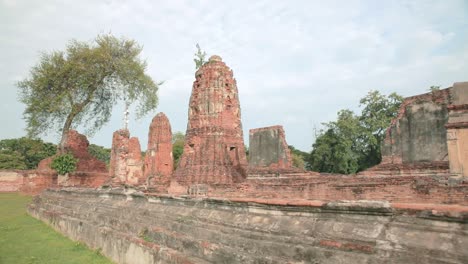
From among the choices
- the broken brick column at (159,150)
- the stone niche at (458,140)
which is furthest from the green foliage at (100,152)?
the stone niche at (458,140)

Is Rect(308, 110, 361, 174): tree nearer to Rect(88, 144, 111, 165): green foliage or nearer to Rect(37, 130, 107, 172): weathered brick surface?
Rect(37, 130, 107, 172): weathered brick surface

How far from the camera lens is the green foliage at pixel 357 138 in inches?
1110

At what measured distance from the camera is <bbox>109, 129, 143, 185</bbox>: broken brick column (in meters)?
20.4

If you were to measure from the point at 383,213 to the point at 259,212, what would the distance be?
4.46ft

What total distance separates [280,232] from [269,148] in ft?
42.2

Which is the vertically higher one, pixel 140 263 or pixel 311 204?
pixel 311 204

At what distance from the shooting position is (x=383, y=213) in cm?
246

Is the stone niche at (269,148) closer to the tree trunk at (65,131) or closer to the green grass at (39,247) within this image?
the green grass at (39,247)

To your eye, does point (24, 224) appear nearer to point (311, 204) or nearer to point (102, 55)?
point (311, 204)

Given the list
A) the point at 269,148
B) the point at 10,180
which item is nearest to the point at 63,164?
the point at 269,148

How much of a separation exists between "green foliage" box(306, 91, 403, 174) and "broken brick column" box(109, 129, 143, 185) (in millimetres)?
16529

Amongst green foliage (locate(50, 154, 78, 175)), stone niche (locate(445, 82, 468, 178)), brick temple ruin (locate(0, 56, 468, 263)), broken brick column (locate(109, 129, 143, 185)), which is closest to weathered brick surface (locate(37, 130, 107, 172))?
brick temple ruin (locate(0, 56, 468, 263))

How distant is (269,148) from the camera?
15844 millimetres

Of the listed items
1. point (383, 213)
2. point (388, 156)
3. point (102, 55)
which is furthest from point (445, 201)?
point (102, 55)
